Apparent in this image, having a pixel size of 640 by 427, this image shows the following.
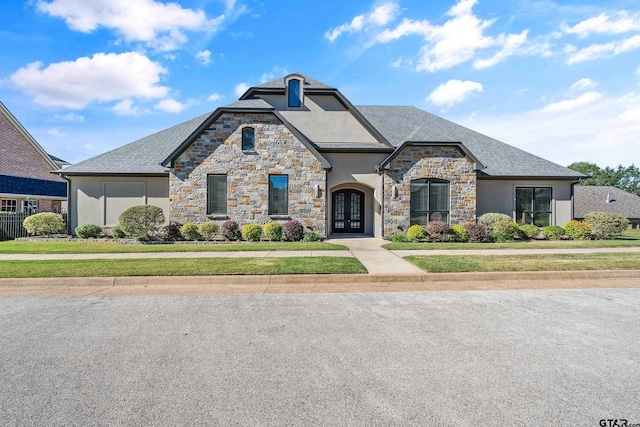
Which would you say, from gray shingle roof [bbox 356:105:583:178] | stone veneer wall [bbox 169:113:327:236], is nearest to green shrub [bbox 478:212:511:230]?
gray shingle roof [bbox 356:105:583:178]

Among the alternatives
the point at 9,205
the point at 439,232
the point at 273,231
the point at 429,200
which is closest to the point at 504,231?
the point at 439,232

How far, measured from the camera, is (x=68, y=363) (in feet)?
12.1

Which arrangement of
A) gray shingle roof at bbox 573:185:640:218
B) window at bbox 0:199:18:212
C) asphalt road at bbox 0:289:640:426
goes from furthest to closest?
gray shingle roof at bbox 573:185:640:218 < window at bbox 0:199:18:212 < asphalt road at bbox 0:289:640:426

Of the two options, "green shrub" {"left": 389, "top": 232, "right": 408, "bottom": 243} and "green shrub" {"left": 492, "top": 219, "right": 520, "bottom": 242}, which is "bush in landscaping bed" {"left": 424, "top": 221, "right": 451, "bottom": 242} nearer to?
"green shrub" {"left": 389, "top": 232, "right": 408, "bottom": 243}

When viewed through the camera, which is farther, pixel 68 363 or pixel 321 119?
pixel 321 119

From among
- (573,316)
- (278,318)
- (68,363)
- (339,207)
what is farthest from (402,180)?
(68,363)

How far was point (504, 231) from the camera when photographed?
14914 millimetres

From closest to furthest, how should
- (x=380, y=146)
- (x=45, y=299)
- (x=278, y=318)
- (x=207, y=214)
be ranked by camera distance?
(x=278, y=318) → (x=45, y=299) → (x=207, y=214) → (x=380, y=146)

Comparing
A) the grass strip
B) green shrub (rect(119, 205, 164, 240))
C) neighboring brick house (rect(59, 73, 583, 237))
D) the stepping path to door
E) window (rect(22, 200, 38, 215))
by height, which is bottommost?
the stepping path to door

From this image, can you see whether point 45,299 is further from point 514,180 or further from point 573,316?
point 514,180

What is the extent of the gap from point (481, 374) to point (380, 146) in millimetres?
14452

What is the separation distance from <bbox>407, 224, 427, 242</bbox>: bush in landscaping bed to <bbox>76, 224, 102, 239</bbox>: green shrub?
15046 mm

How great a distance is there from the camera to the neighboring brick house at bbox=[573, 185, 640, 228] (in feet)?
103

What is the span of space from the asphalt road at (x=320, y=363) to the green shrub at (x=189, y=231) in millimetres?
8521
